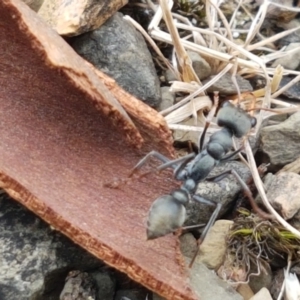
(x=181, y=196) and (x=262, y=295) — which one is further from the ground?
(x=181, y=196)

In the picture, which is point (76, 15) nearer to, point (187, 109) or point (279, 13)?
point (187, 109)

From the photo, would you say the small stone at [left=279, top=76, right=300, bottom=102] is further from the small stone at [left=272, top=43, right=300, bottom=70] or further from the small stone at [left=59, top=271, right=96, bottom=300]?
the small stone at [left=59, top=271, right=96, bottom=300]

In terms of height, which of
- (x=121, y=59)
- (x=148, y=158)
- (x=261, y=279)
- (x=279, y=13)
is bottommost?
(x=261, y=279)

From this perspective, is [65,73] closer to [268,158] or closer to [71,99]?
[71,99]

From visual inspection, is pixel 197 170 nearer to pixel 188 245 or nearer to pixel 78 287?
pixel 188 245

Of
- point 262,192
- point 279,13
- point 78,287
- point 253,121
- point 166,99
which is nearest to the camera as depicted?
point 78,287

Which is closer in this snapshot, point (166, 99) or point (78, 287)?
point (78, 287)

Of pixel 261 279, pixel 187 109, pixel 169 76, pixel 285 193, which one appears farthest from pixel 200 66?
pixel 261 279

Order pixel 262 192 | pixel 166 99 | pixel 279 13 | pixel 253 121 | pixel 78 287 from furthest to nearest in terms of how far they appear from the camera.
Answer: pixel 279 13, pixel 166 99, pixel 253 121, pixel 262 192, pixel 78 287
